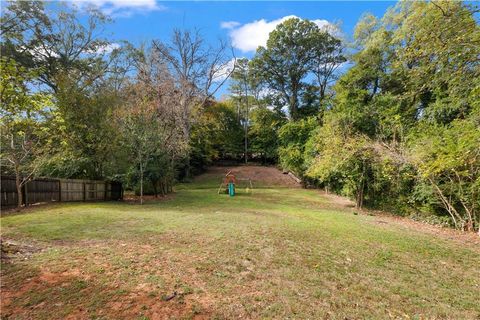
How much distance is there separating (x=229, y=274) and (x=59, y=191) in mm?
10103

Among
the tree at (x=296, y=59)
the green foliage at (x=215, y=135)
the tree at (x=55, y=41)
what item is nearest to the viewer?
the tree at (x=55, y=41)

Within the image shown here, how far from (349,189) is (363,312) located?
37.2 ft

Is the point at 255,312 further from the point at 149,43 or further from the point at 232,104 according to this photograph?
the point at 232,104

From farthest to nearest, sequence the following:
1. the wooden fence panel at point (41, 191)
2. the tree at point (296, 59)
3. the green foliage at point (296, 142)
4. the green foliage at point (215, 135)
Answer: the tree at point (296, 59)
the green foliage at point (215, 135)
the green foliage at point (296, 142)
the wooden fence panel at point (41, 191)

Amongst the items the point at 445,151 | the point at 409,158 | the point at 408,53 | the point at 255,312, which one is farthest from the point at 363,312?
the point at 409,158

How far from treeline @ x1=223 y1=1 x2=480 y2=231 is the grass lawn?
117 inches

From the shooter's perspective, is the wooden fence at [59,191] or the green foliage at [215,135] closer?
the wooden fence at [59,191]

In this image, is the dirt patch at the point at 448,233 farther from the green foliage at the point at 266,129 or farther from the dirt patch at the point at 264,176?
the green foliage at the point at 266,129

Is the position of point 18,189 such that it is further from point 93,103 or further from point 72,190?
point 93,103

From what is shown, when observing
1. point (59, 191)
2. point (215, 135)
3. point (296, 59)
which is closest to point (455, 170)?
point (59, 191)

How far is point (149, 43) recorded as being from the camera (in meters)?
20.9

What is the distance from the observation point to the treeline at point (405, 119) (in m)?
5.52

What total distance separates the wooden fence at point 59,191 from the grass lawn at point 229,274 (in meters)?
4.01

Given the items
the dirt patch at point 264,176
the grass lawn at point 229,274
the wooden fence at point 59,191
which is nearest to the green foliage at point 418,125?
the grass lawn at point 229,274
